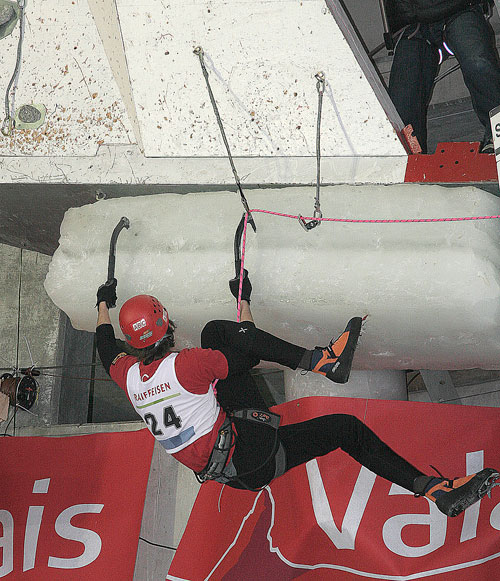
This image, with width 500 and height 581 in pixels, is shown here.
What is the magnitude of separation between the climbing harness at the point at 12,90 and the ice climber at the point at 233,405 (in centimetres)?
95

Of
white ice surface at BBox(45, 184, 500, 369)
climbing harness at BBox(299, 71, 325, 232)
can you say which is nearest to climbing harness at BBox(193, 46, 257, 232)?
white ice surface at BBox(45, 184, 500, 369)

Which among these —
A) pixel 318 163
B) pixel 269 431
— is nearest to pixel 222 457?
pixel 269 431

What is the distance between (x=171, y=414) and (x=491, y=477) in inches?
43.6

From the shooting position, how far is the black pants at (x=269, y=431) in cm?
242

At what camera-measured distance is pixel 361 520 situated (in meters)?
2.66

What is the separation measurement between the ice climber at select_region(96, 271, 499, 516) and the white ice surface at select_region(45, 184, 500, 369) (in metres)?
0.15

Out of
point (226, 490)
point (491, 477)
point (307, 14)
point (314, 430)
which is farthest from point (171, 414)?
point (307, 14)

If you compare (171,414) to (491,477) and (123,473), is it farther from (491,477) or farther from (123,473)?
(491,477)

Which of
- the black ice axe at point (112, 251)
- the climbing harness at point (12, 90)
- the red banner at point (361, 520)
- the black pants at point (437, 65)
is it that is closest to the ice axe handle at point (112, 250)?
the black ice axe at point (112, 251)

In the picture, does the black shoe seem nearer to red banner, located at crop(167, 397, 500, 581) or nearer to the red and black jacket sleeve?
red banner, located at crop(167, 397, 500, 581)

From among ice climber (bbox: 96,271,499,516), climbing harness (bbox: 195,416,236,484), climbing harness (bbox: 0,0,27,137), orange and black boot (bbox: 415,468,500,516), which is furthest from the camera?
climbing harness (bbox: 0,0,27,137)

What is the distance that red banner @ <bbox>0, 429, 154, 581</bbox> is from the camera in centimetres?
300

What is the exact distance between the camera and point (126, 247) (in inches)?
→ 110

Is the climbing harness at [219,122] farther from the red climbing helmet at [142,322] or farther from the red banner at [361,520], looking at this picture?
the red banner at [361,520]
